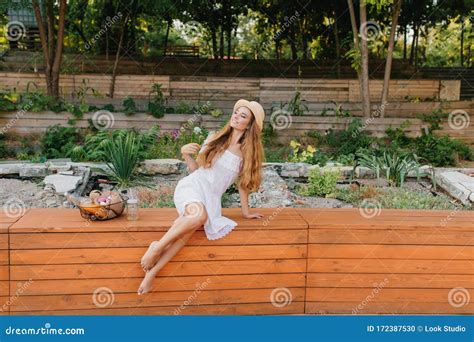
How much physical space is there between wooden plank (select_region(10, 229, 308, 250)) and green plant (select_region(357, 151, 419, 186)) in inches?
130

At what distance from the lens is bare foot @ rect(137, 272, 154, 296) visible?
3074 millimetres

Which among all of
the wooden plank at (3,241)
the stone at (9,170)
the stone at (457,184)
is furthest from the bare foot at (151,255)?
the stone at (457,184)

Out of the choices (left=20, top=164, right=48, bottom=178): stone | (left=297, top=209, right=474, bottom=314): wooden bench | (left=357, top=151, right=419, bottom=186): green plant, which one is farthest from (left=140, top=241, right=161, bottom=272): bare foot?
(left=357, top=151, right=419, bottom=186): green plant

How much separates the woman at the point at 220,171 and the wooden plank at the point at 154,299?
11cm

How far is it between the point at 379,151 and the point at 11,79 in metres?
8.44

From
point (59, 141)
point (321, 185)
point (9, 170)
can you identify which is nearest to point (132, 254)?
point (321, 185)

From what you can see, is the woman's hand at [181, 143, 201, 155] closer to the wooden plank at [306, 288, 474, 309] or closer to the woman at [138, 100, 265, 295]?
the woman at [138, 100, 265, 295]

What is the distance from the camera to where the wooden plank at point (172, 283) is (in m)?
3.06

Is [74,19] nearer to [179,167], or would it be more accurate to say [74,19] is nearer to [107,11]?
[107,11]

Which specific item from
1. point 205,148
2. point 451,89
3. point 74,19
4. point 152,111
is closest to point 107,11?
point 74,19

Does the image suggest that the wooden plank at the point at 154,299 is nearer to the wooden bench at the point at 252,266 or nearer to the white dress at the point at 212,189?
the wooden bench at the point at 252,266

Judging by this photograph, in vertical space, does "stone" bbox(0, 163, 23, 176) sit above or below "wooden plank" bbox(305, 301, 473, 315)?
above

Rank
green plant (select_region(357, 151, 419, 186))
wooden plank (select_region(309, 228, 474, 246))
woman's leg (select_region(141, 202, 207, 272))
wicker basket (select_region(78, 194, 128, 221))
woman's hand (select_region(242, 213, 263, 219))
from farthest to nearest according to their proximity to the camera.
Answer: green plant (select_region(357, 151, 419, 186)), woman's hand (select_region(242, 213, 263, 219)), wooden plank (select_region(309, 228, 474, 246)), wicker basket (select_region(78, 194, 128, 221)), woman's leg (select_region(141, 202, 207, 272))

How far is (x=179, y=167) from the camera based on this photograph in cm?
634
